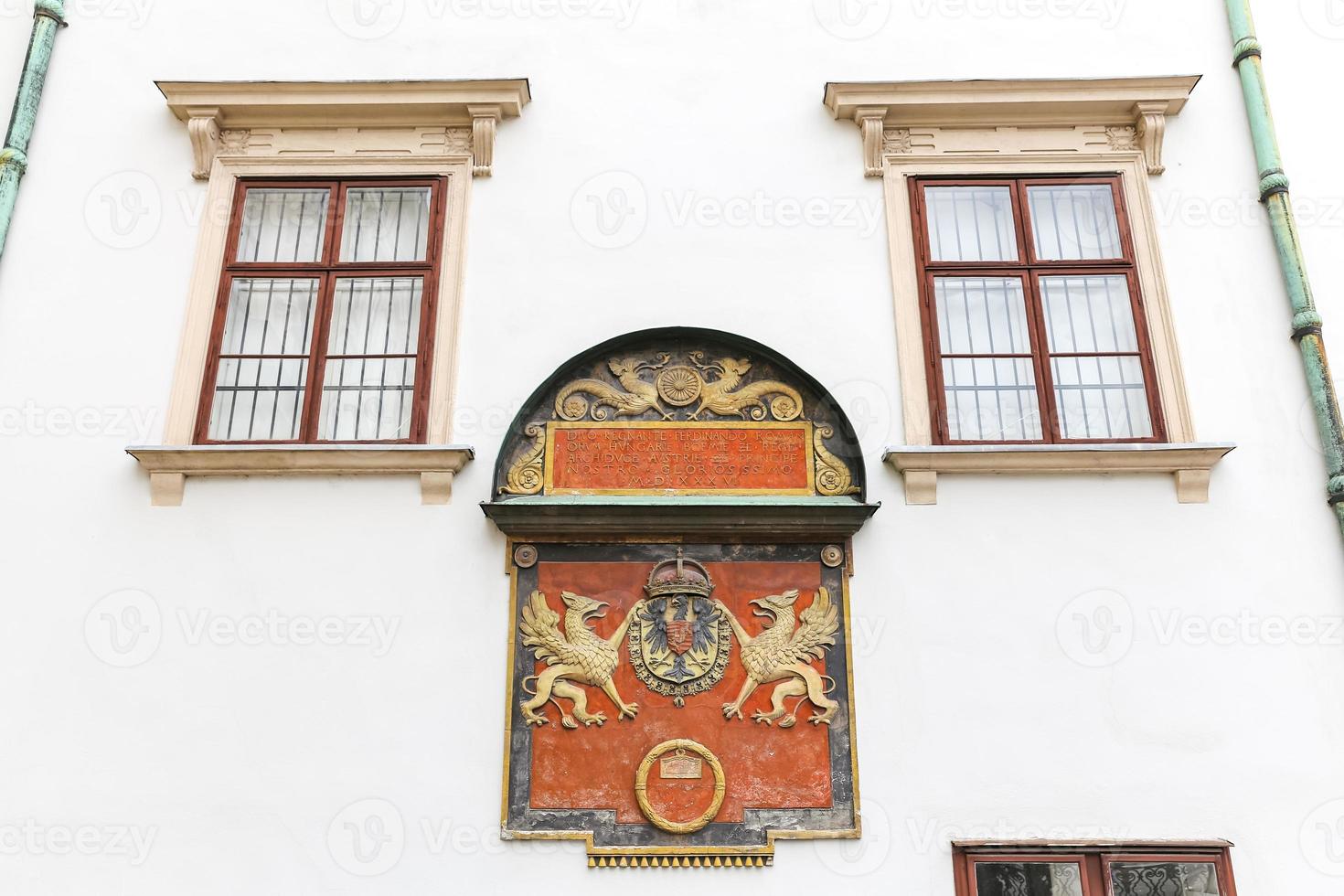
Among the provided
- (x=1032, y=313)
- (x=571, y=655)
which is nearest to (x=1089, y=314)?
(x=1032, y=313)

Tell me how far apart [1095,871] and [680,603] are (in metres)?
2.50

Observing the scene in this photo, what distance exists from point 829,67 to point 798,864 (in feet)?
16.1

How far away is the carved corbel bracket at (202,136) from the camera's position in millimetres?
6816

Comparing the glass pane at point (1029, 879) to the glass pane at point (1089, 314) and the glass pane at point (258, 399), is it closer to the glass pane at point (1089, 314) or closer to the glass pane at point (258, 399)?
the glass pane at point (1089, 314)

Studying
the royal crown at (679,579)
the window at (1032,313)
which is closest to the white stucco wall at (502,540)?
the window at (1032,313)

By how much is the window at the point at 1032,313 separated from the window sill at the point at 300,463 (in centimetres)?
287

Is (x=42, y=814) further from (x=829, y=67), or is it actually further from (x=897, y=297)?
(x=829, y=67)

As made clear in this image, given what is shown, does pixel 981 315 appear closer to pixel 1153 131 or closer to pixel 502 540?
pixel 1153 131

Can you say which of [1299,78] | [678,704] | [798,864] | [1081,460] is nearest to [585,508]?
[678,704]

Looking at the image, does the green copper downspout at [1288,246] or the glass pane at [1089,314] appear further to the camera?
the glass pane at [1089,314]

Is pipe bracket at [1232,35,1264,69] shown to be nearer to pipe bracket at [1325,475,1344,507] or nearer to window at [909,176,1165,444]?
window at [909,176,1165,444]

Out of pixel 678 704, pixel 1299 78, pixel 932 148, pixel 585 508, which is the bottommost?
pixel 678 704

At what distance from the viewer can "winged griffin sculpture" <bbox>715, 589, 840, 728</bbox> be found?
572cm

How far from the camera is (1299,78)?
23.2 ft
